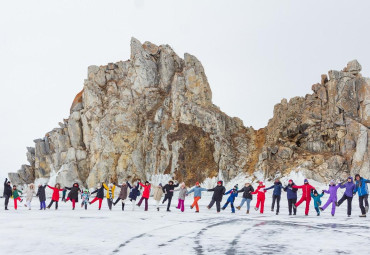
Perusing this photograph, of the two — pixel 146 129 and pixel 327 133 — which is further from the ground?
pixel 146 129

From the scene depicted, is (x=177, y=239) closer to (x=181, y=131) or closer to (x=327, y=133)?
(x=327, y=133)

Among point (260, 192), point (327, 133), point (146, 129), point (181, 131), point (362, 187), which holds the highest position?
point (146, 129)

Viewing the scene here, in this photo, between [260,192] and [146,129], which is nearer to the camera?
[260,192]

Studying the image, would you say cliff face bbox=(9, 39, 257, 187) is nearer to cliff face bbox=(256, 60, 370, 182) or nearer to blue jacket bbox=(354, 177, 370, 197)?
cliff face bbox=(256, 60, 370, 182)

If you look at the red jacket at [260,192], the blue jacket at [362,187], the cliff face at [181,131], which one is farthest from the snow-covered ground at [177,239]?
the cliff face at [181,131]

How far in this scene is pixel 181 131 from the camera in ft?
177

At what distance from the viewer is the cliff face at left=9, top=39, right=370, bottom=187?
4591cm

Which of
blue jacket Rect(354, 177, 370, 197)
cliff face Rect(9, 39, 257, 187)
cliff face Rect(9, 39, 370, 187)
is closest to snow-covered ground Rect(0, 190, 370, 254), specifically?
blue jacket Rect(354, 177, 370, 197)

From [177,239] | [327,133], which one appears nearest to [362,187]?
[177,239]

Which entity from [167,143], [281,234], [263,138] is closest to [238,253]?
[281,234]

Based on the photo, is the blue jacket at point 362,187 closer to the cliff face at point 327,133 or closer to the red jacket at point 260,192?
the red jacket at point 260,192

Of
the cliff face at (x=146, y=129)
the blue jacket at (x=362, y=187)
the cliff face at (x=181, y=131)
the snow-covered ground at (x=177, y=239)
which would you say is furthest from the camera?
the cliff face at (x=146, y=129)

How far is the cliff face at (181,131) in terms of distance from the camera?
45906 millimetres

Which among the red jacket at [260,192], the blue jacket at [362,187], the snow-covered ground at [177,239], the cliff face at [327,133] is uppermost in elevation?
the cliff face at [327,133]
